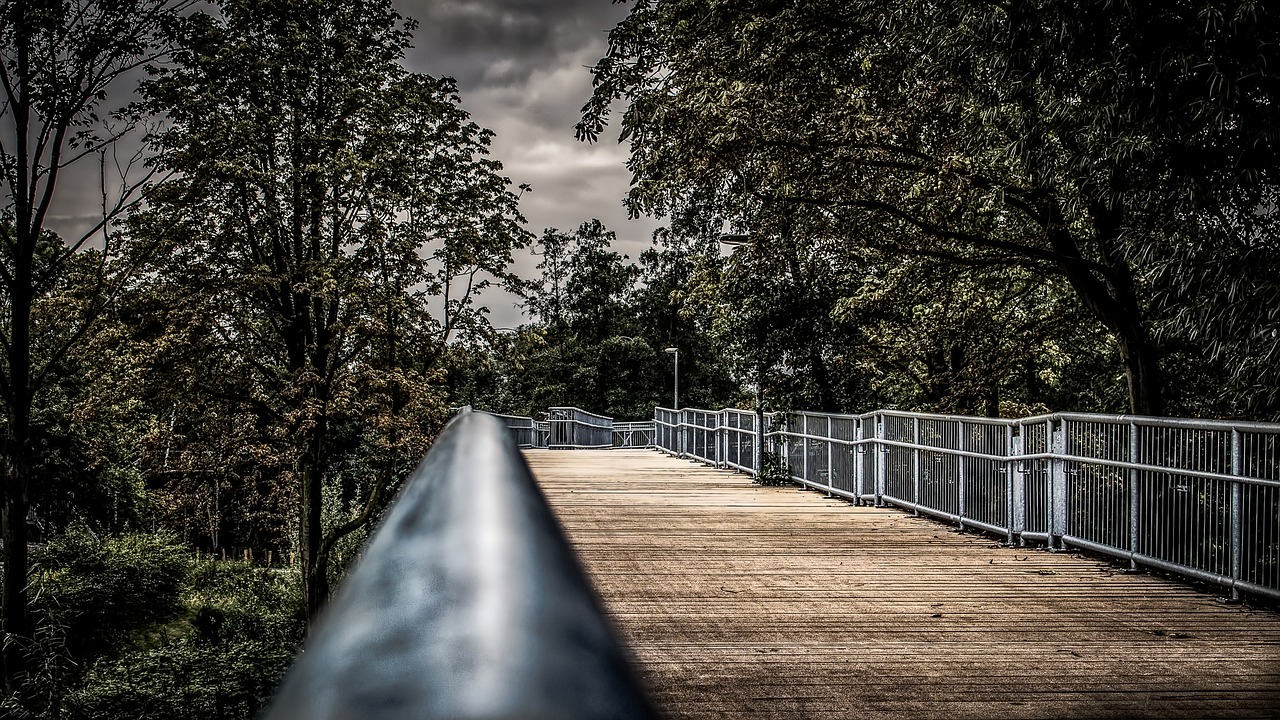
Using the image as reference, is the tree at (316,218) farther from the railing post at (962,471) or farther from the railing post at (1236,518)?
the railing post at (1236,518)

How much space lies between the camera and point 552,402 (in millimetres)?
59875

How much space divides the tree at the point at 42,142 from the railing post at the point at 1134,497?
43.7 feet

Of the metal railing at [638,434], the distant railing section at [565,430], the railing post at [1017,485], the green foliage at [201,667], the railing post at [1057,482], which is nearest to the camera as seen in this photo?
the railing post at [1057,482]

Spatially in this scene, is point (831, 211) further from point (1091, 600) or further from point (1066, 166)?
point (1091, 600)

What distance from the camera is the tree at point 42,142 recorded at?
13281 millimetres

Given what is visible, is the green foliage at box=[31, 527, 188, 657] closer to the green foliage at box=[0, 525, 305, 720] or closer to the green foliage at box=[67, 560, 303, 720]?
the green foliage at box=[0, 525, 305, 720]

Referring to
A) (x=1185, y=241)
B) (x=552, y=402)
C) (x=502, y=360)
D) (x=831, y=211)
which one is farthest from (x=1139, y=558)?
(x=552, y=402)

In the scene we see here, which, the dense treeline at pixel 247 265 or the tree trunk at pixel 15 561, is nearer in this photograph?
the tree trunk at pixel 15 561

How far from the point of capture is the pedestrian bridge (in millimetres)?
338

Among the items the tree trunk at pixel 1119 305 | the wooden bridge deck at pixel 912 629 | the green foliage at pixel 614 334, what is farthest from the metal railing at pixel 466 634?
the green foliage at pixel 614 334

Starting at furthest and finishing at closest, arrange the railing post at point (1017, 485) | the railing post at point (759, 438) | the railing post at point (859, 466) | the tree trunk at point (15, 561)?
the railing post at point (759, 438) → the railing post at point (859, 466) → the tree trunk at point (15, 561) → the railing post at point (1017, 485)

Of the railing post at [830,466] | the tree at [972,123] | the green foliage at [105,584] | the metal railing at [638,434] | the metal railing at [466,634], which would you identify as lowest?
the green foliage at [105,584]

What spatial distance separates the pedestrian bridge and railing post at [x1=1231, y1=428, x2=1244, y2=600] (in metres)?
0.02

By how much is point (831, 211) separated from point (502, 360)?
9000 millimetres
